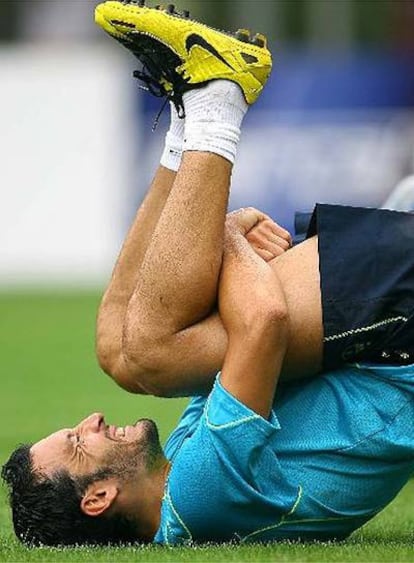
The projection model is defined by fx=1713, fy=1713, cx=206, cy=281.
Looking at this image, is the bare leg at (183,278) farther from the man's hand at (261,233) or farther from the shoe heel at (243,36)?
the shoe heel at (243,36)

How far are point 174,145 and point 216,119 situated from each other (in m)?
0.46

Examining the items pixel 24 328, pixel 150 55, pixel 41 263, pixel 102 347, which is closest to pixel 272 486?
pixel 102 347

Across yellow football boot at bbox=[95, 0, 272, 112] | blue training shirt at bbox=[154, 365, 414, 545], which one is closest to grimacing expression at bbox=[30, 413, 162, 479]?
blue training shirt at bbox=[154, 365, 414, 545]

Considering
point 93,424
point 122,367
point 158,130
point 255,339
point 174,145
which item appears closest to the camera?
point 255,339

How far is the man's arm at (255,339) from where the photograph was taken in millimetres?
5426

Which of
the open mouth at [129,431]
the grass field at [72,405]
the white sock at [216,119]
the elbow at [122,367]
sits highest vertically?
the white sock at [216,119]

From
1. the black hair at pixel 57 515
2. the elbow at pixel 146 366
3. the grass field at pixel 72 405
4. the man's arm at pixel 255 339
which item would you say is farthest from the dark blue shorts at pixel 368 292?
the black hair at pixel 57 515

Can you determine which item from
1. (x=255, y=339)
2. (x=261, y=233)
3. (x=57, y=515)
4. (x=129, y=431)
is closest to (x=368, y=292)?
(x=255, y=339)

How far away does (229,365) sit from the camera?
547 cm

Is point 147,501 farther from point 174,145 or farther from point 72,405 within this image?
point 72,405

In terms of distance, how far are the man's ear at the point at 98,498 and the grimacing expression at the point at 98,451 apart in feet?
0.16

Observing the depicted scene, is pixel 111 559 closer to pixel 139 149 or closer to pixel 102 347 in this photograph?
pixel 102 347

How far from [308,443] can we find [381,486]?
11.6 inches

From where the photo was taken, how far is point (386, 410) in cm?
568
